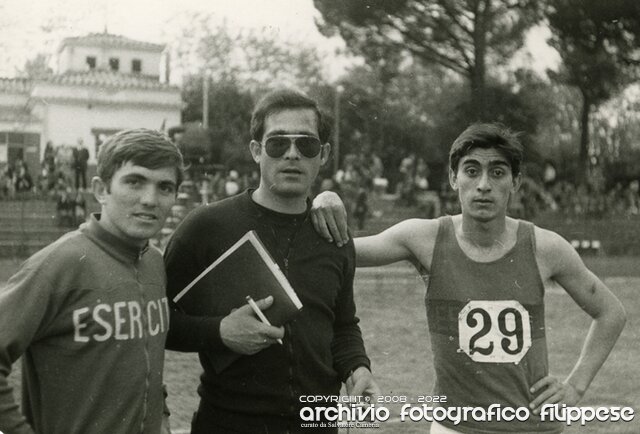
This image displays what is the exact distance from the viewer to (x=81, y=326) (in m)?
1.65

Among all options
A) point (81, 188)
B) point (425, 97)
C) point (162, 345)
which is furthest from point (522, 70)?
point (81, 188)

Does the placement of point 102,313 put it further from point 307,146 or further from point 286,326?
point 307,146

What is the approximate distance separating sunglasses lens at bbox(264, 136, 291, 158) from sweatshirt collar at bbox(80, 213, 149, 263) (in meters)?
0.46

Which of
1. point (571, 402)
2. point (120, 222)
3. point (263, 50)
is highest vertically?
point (263, 50)

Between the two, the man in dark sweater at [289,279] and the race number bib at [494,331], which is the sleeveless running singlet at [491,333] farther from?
the man in dark sweater at [289,279]

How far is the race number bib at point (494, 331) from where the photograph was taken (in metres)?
2.03

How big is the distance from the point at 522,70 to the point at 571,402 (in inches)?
242

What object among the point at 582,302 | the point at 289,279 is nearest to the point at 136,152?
the point at 289,279

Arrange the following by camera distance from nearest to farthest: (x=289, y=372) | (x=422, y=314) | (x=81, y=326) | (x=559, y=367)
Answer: (x=81, y=326) < (x=289, y=372) < (x=559, y=367) < (x=422, y=314)

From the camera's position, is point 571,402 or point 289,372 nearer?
point 289,372

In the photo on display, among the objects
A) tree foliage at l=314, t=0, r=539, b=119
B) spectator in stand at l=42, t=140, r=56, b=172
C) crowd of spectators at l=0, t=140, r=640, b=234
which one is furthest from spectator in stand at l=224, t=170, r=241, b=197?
tree foliage at l=314, t=0, r=539, b=119

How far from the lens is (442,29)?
19.8 ft

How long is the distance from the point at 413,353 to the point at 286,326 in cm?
489

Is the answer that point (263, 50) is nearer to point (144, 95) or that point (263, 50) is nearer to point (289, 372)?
point (144, 95)
